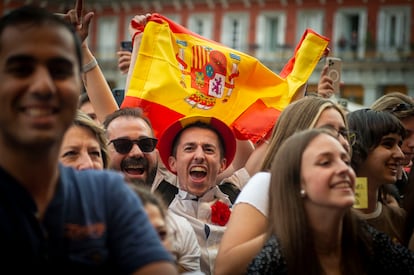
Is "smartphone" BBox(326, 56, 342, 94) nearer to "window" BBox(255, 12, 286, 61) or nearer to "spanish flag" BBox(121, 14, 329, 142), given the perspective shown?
"spanish flag" BBox(121, 14, 329, 142)

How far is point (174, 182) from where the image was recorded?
196 inches

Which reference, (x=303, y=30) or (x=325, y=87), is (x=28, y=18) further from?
(x=303, y=30)

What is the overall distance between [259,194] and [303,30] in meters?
43.3

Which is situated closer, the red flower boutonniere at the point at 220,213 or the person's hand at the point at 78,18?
the person's hand at the point at 78,18

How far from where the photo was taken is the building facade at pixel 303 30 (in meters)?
44.3

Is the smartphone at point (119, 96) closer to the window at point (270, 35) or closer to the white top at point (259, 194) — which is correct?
the white top at point (259, 194)

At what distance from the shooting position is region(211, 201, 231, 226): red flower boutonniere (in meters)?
4.34

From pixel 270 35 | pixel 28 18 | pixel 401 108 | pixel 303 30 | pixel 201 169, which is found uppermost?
pixel 303 30

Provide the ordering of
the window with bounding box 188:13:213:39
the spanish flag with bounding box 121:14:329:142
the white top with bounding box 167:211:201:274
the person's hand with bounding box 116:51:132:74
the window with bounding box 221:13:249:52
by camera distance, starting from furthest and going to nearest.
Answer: the window with bounding box 188:13:213:39 → the window with bounding box 221:13:249:52 → the person's hand with bounding box 116:51:132:74 → the spanish flag with bounding box 121:14:329:142 → the white top with bounding box 167:211:201:274

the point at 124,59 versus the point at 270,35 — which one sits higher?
the point at 270,35

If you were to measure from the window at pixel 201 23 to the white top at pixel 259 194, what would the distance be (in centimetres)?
4451

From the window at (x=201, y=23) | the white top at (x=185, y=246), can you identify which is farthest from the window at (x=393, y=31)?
the white top at (x=185, y=246)

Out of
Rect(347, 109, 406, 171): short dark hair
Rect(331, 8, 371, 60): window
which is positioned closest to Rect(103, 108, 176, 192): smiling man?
Rect(347, 109, 406, 171): short dark hair

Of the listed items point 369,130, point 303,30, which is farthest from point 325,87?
point 303,30
